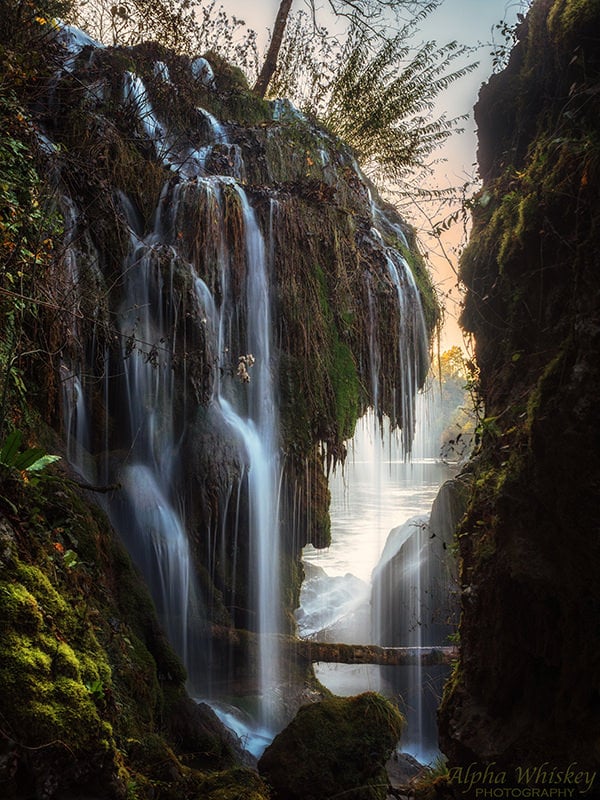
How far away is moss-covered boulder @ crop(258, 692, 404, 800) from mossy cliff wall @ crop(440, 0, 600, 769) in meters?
1.01

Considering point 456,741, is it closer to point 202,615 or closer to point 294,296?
point 202,615

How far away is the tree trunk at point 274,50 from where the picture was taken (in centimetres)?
1038

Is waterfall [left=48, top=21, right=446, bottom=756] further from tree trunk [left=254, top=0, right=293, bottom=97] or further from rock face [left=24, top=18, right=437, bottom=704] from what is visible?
tree trunk [left=254, top=0, right=293, bottom=97]

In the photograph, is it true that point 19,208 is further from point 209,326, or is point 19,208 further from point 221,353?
point 221,353

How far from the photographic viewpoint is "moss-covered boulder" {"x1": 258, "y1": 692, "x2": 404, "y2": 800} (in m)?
4.03

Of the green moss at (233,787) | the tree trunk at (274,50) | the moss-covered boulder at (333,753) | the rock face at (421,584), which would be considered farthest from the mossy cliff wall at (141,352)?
the rock face at (421,584)

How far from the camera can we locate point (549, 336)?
3.38 m

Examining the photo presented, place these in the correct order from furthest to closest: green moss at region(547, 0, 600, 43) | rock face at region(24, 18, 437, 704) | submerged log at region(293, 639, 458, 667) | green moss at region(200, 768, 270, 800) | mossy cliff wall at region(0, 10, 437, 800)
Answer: submerged log at region(293, 639, 458, 667)
rock face at region(24, 18, 437, 704)
green moss at region(547, 0, 600, 43)
green moss at region(200, 768, 270, 800)
mossy cliff wall at region(0, 10, 437, 800)

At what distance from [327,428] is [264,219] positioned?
311 centimetres

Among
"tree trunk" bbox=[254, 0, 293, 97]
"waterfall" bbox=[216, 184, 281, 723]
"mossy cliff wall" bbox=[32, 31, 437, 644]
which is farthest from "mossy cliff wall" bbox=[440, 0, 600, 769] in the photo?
"tree trunk" bbox=[254, 0, 293, 97]

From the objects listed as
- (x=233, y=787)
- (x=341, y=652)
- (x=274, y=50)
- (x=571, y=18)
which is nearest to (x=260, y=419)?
(x=341, y=652)

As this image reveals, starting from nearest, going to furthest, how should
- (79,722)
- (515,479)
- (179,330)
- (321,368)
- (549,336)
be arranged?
(79,722)
(515,479)
(549,336)
(179,330)
(321,368)

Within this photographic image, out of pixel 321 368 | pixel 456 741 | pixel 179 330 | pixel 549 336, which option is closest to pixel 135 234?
pixel 179 330

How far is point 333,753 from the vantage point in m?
4.20
